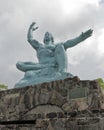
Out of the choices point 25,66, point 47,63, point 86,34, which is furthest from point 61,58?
point 25,66

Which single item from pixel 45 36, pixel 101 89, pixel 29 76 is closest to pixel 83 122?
pixel 101 89

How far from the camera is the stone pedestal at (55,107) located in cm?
533

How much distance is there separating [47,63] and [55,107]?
2.79 m

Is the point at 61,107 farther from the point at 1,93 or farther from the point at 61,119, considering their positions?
the point at 1,93

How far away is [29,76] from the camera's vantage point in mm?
8180

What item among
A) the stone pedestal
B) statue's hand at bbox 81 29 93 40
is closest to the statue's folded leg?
statue's hand at bbox 81 29 93 40

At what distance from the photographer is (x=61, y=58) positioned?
26.9 feet

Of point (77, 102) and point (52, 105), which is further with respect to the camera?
point (52, 105)

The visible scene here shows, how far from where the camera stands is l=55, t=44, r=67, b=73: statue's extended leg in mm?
8109

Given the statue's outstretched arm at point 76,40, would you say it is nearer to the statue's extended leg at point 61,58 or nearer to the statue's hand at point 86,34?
the statue's hand at point 86,34

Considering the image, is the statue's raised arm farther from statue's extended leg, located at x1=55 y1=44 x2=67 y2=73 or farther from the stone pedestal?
the stone pedestal

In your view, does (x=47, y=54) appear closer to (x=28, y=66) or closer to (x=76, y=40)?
(x=28, y=66)

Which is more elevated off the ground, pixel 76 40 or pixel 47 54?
pixel 76 40

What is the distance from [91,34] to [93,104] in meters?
3.02
